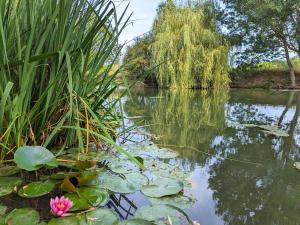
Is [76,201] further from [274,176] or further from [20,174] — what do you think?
[274,176]

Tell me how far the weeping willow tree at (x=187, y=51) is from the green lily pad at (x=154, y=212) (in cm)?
909

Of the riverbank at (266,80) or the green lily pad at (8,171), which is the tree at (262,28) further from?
the green lily pad at (8,171)

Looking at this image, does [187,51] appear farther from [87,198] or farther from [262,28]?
[87,198]

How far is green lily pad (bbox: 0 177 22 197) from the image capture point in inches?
45.9

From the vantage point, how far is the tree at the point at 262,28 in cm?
1257

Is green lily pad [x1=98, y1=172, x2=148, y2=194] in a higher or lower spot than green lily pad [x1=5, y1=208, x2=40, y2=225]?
lower

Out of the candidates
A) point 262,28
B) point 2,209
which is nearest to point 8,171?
point 2,209

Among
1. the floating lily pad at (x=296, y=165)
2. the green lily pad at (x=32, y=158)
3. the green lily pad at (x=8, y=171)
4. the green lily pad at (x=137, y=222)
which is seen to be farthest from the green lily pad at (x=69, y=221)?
the floating lily pad at (x=296, y=165)

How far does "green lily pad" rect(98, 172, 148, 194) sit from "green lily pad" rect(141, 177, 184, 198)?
0.04 metres

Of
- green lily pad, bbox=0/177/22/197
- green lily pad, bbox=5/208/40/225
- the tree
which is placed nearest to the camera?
green lily pad, bbox=5/208/40/225

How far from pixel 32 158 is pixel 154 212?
496mm

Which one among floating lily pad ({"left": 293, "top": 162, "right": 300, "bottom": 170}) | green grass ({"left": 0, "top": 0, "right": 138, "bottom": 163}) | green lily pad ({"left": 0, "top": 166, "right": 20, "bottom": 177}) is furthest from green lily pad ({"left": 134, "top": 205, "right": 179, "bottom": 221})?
floating lily pad ({"left": 293, "top": 162, "right": 300, "bottom": 170})

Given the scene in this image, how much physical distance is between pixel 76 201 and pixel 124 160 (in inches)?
25.8

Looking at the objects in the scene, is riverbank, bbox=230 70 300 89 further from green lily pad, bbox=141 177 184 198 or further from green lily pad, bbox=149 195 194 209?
green lily pad, bbox=149 195 194 209
